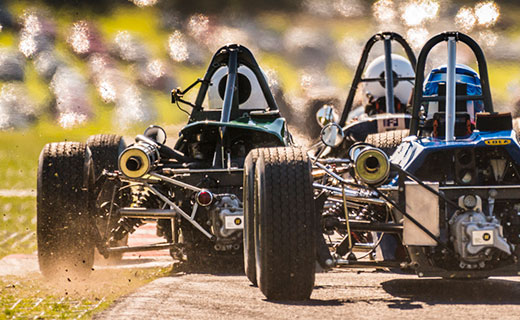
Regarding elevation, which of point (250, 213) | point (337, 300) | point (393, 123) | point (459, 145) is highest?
point (393, 123)

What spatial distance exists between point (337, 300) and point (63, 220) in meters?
2.86

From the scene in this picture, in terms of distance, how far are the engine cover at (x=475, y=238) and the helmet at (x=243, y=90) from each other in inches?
180

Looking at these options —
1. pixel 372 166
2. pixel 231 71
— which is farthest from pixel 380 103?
pixel 372 166

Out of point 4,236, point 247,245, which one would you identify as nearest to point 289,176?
point 247,245

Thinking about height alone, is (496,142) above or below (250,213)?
above

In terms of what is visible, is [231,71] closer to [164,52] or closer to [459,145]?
[459,145]

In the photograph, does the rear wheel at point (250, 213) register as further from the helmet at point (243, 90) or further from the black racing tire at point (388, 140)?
the helmet at point (243, 90)

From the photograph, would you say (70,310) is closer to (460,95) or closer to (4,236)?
(460,95)

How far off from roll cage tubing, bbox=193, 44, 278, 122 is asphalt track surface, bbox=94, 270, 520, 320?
258cm

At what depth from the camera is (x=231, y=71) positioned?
12.1 metres

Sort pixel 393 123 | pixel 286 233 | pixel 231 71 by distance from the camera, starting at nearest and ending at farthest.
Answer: pixel 286 233, pixel 231 71, pixel 393 123

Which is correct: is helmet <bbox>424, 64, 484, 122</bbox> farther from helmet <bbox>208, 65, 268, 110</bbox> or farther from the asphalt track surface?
helmet <bbox>208, 65, 268, 110</bbox>

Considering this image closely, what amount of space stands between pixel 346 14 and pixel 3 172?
9705mm

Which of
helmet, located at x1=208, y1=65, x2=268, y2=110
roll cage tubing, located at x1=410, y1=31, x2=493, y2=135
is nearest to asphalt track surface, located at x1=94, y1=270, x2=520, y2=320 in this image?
roll cage tubing, located at x1=410, y1=31, x2=493, y2=135
